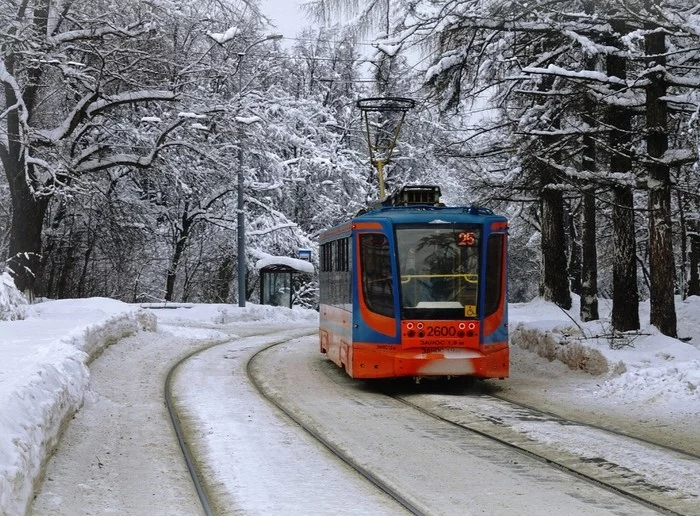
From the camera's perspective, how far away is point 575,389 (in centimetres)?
1376

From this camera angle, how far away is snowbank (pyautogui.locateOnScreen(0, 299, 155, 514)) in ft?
20.4

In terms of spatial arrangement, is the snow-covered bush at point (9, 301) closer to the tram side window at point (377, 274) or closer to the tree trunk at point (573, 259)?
the tram side window at point (377, 274)

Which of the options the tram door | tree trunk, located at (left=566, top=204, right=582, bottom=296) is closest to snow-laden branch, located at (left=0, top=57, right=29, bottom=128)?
the tram door

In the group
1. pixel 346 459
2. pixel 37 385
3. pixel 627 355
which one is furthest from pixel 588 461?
pixel 627 355

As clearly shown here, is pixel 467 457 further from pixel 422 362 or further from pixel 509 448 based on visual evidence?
pixel 422 362

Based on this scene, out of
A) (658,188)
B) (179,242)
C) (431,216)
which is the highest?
(179,242)

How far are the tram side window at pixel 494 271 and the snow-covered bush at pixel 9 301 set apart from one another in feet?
33.9

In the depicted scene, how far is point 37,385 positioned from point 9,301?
11.1m

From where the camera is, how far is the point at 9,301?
19.1 meters

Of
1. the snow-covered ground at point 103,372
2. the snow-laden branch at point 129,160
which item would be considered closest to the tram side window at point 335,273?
the snow-covered ground at point 103,372

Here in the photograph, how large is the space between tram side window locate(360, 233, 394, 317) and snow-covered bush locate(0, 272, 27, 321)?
28.8 ft

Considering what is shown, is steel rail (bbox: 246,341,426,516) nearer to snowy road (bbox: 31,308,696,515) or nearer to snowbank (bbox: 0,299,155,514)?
snowy road (bbox: 31,308,696,515)

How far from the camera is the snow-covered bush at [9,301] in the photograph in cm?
1878

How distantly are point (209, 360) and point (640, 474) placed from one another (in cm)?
1170
